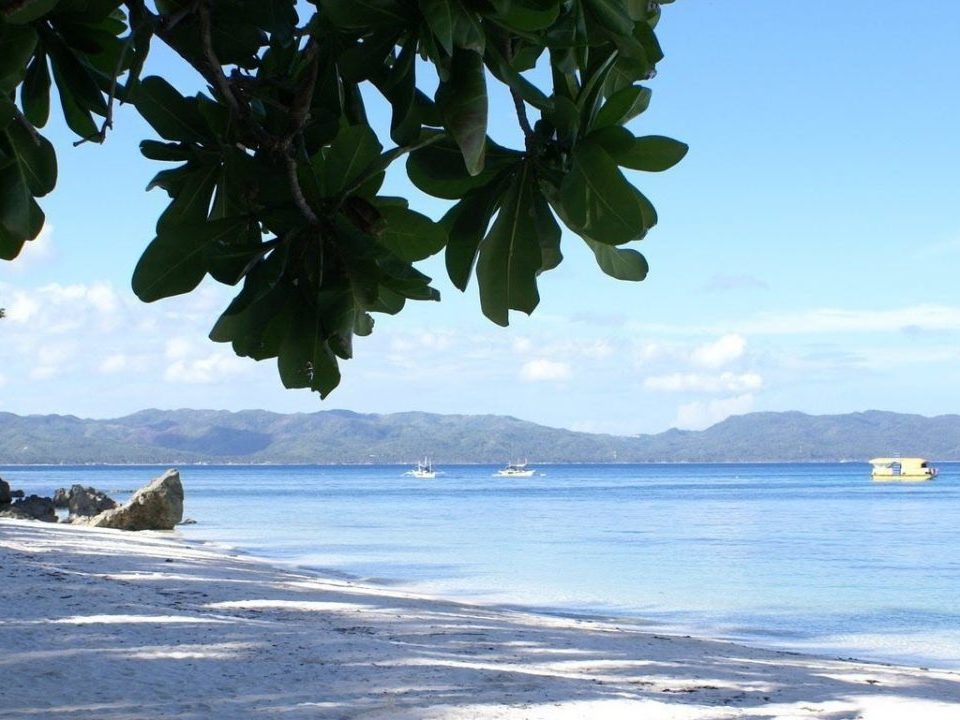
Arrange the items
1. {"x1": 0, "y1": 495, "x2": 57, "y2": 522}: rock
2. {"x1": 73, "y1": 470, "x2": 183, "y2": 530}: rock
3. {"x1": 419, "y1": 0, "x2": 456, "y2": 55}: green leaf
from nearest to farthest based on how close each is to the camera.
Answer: {"x1": 419, "y1": 0, "x2": 456, "y2": 55}: green leaf
{"x1": 73, "y1": 470, "x2": 183, "y2": 530}: rock
{"x1": 0, "y1": 495, "x2": 57, "y2": 522}: rock

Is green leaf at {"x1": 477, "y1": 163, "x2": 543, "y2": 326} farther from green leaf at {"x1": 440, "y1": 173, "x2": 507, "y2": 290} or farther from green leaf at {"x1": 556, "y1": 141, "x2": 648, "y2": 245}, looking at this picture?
green leaf at {"x1": 556, "y1": 141, "x2": 648, "y2": 245}

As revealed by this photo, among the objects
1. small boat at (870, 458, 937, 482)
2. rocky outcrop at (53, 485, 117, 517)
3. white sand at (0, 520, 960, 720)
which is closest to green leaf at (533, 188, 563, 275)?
Result: white sand at (0, 520, 960, 720)

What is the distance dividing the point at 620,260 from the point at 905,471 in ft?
243

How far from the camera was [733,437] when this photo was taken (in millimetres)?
184750

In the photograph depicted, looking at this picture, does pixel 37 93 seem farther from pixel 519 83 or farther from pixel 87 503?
pixel 87 503

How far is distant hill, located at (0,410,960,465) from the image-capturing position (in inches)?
6265

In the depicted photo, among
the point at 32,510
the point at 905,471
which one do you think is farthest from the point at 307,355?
the point at 905,471

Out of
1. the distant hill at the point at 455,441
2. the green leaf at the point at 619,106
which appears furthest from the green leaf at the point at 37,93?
the distant hill at the point at 455,441

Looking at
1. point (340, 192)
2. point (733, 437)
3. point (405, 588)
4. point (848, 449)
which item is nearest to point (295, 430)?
point (733, 437)

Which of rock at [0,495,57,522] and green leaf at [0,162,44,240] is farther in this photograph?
rock at [0,495,57,522]

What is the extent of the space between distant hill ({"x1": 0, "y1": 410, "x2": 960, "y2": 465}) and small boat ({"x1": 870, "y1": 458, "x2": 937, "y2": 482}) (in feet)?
277

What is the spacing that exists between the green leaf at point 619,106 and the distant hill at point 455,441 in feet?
510

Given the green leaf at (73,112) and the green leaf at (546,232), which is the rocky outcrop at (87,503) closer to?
the green leaf at (73,112)

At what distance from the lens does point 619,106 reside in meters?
0.96
